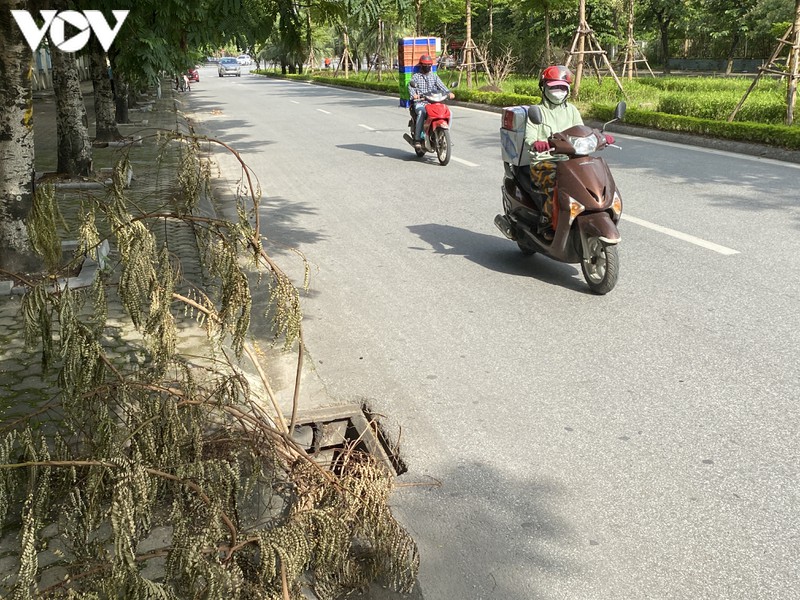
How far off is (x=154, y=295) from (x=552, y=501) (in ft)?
6.08

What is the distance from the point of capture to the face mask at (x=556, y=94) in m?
6.54

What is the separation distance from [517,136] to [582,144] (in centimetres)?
90

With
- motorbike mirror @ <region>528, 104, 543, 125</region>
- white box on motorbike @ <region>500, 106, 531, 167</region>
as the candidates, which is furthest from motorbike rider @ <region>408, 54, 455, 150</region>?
motorbike mirror @ <region>528, 104, 543, 125</region>

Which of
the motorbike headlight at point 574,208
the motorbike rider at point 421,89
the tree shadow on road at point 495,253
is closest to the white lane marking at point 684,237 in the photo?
the tree shadow on road at point 495,253

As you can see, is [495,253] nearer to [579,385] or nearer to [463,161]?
→ [579,385]

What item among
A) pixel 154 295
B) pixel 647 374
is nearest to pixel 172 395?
pixel 154 295

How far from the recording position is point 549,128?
6621 millimetres

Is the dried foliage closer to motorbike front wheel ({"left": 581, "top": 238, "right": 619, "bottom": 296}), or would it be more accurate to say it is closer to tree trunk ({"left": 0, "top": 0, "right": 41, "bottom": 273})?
motorbike front wheel ({"left": 581, "top": 238, "right": 619, "bottom": 296})

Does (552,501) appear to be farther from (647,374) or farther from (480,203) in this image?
(480,203)

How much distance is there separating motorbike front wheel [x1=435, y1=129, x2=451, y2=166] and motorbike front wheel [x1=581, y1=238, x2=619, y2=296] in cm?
635

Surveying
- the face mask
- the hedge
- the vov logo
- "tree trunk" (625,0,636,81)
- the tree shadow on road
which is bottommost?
the tree shadow on road

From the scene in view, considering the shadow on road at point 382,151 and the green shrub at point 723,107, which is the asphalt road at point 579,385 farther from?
the green shrub at point 723,107

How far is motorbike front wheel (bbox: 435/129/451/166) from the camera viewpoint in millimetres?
12086

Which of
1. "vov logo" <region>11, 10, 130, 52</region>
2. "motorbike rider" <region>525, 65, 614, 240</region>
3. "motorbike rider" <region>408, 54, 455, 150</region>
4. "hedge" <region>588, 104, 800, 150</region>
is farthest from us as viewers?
"motorbike rider" <region>408, 54, 455, 150</region>
